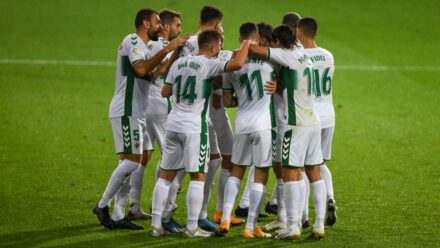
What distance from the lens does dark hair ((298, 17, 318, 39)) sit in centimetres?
1076

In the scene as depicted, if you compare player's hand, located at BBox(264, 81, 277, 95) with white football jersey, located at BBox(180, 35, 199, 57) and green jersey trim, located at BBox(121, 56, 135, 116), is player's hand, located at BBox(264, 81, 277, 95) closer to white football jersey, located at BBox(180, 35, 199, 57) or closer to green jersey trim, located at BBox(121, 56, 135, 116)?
white football jersey, located at BBox(180, 35, 199, 57)

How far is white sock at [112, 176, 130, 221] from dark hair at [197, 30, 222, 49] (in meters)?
1.88

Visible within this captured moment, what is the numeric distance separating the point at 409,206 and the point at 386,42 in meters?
11.8

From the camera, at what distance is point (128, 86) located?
35.6ft

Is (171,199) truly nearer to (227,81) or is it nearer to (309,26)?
(227,81)

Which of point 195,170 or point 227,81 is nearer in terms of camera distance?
point 195,170

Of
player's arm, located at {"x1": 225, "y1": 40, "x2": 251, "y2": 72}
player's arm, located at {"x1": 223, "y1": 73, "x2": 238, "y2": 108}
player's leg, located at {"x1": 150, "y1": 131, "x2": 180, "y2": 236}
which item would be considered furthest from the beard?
player's arm, located at {"x1": 225, "y1": 40, "x2": 251, "y2": 72}

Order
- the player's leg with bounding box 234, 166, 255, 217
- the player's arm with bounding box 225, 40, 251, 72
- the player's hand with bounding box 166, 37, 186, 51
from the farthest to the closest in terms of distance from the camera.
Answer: the player's leg with bounding box 234, 166, 255, 217, the player's hand with bounding box 166, 37, 186, 51, the player's arm with bounding box 225, 40, 251, 72

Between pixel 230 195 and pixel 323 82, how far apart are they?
1.69 meters

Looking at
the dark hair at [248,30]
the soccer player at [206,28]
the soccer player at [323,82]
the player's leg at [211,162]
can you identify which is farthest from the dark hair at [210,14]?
the player's leg at [211,162]

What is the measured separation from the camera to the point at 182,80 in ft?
33.5

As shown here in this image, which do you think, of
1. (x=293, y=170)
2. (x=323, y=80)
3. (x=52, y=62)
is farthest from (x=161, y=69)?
(x=52, y=62)

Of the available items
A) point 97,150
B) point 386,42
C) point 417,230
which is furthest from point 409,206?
point 386,42

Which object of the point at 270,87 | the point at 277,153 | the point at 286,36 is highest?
the point at 286,36
